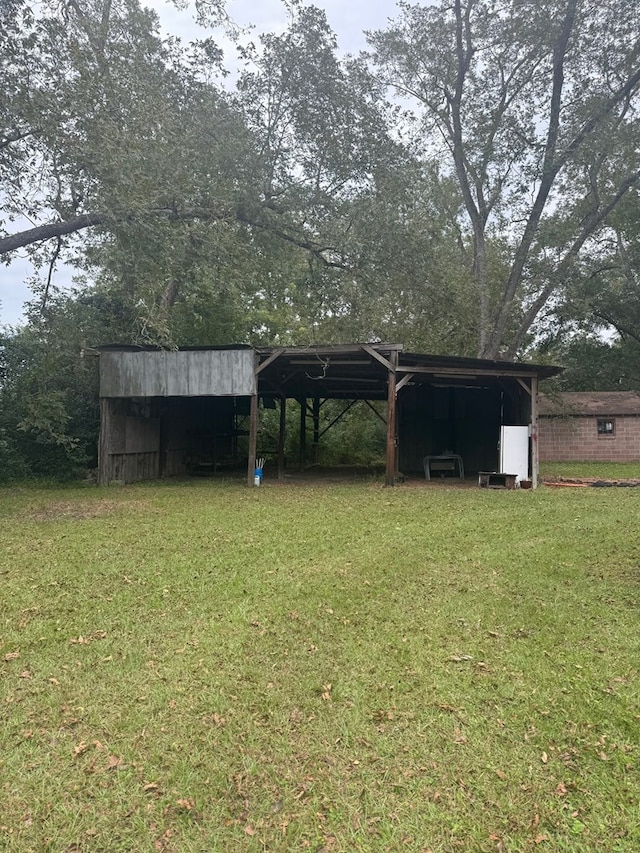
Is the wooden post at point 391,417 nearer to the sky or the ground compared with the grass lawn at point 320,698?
nearer to the sky

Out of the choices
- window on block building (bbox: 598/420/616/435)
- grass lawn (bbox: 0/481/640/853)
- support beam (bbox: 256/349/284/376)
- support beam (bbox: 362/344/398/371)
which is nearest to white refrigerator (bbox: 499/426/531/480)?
support beam (bbox: 362/344/398/371)

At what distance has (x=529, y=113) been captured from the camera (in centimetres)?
1825

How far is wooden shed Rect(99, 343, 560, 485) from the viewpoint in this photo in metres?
12.5

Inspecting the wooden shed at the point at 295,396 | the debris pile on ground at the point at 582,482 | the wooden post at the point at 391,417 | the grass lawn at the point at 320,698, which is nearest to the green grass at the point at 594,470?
the debris pile on ground at the point at 582,482

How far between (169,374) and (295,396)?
192 inches

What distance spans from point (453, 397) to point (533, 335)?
336 inches

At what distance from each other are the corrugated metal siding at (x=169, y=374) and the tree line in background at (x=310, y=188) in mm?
614

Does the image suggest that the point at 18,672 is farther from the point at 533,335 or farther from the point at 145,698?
the point at 533,335

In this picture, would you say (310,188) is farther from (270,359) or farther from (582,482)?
(582,482)

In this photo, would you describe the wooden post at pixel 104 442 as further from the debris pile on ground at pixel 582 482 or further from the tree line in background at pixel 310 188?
the debris pile on ground at pixel 582 482

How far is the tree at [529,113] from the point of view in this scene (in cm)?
1648

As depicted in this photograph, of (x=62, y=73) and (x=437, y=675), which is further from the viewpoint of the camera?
(x=62, y=73)

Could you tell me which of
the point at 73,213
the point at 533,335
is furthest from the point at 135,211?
the point at 533,335

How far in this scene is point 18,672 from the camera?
133 inches
